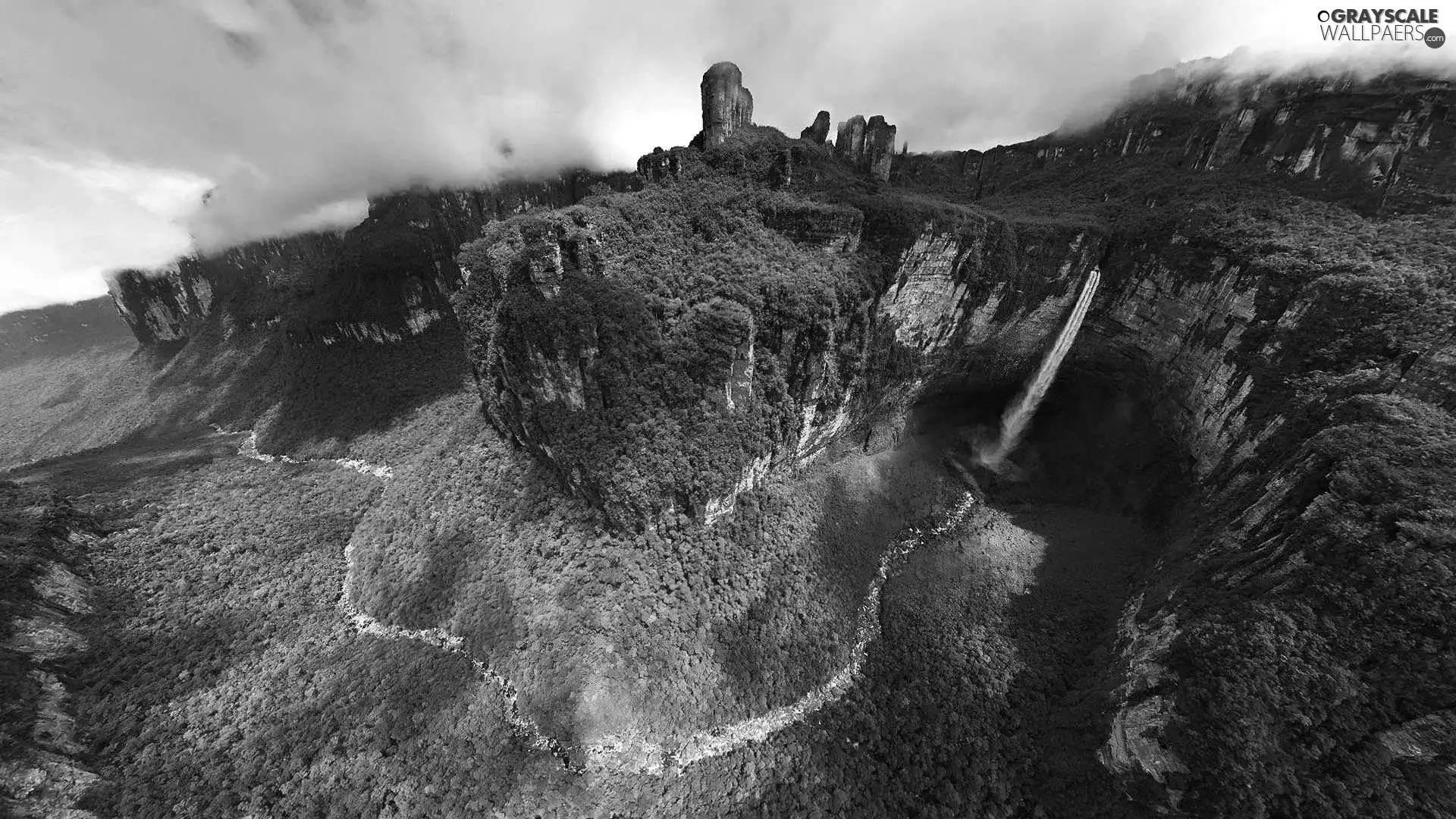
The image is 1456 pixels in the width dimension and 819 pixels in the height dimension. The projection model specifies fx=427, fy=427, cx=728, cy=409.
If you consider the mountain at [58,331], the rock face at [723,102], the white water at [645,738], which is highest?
the rock face at [723,102]

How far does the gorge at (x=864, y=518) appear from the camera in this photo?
11656 millimetres

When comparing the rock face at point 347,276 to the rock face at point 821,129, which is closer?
the rock face at point 821,129

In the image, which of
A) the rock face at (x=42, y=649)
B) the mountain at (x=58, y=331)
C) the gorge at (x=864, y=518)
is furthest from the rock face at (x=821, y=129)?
the mountain at (x=58, y=331)

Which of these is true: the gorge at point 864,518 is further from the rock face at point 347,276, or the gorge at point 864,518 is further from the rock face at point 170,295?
the rock face at point 170,295

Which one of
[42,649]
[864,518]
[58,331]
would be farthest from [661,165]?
[58,331]

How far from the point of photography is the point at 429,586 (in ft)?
57.0

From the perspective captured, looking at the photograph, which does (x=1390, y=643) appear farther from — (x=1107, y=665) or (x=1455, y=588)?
(x=1107, y=665)

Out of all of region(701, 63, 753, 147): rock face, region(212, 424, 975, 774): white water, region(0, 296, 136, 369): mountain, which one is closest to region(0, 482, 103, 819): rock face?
region(212, 424, 975, 774): white water

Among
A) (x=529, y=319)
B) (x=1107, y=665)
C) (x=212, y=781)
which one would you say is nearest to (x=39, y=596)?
(x=212, y=781)

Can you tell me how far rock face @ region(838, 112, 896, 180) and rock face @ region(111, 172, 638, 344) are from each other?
14132 mm

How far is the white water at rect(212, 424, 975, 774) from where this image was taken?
13.5 m

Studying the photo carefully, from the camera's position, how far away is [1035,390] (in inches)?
969

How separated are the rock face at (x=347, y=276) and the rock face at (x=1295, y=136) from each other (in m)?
32.9

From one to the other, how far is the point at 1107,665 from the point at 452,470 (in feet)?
91.8
